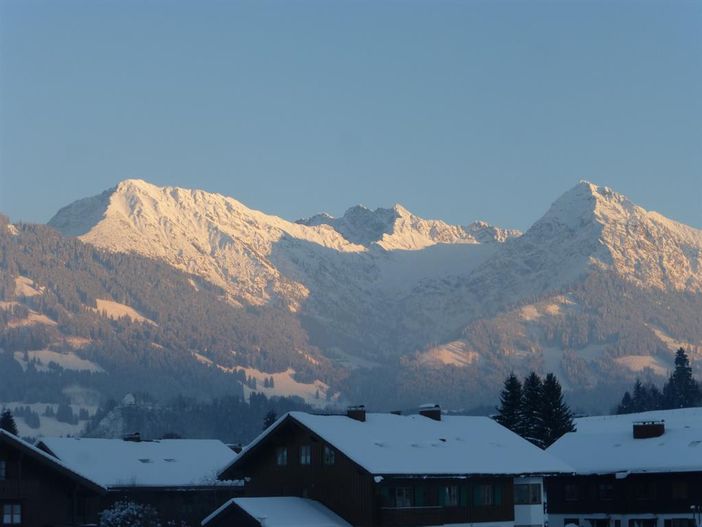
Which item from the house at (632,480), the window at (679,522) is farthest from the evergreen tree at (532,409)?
the window at (679,522)

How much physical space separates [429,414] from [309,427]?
38.6ft

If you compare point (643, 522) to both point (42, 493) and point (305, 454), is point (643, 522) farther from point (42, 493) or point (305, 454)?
point (42, 493)

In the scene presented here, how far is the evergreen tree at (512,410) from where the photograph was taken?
128m

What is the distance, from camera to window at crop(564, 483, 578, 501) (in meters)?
92.2

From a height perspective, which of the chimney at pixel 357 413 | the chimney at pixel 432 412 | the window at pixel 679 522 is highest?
the chimney at pixel 432 412

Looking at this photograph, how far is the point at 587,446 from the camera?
95.1 m

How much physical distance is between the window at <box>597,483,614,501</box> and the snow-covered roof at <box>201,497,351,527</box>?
25.1 metres

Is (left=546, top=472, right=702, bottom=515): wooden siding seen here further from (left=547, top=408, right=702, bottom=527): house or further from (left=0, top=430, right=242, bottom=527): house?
(left=0, top=430, right=242, bottom=527): house

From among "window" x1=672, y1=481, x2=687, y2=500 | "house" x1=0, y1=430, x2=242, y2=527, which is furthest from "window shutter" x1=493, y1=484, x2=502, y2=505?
"window" x1=672, y1=481, x2=687, y2=500

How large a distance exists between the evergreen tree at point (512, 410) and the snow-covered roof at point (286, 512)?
190 feet

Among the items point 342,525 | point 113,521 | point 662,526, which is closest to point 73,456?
point 113,521

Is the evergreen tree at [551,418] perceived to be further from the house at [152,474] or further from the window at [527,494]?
the window at [527,494]

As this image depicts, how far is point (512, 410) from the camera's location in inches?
5089

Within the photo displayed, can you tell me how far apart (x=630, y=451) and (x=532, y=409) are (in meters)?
38.8
